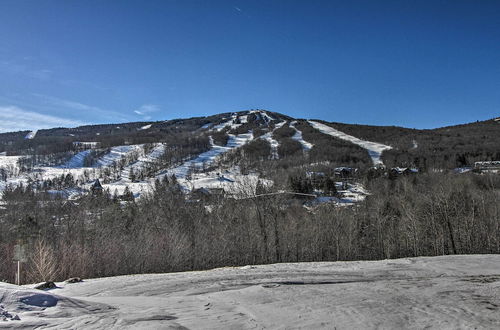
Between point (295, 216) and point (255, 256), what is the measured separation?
7.20 meters

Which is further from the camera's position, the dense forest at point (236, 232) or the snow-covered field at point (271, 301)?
the dense forest at point (236, 232)

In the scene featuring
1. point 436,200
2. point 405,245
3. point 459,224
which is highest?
point 436,200

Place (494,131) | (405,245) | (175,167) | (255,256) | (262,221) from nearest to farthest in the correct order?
(255,256) → (262,221) → (405,245) → (494,131) → (175,167)

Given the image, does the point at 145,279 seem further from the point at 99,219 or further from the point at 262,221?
the point at 99,219

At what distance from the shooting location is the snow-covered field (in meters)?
4.37

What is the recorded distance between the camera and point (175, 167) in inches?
7849

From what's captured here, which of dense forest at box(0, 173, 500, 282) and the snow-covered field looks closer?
the snow-covered field


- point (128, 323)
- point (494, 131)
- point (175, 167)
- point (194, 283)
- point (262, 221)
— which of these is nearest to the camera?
point (128, 323)

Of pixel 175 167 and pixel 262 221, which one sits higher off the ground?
pixel 175 167

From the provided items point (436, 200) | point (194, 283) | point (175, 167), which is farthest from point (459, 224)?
point (175, 167)

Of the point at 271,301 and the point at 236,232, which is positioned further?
the point at 236,232

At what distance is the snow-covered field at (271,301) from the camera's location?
4.37m

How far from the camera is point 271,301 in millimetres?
6105

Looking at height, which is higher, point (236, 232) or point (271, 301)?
point (271, 301)
